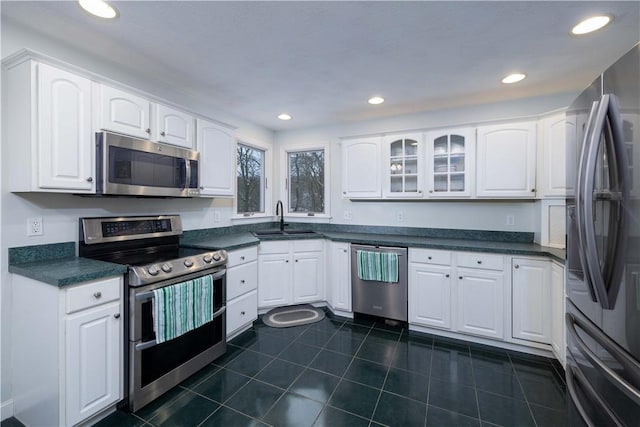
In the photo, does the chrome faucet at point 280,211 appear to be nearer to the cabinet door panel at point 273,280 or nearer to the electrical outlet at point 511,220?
the cabinet door panel at point 273,280

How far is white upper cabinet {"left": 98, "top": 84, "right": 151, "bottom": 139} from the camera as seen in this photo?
1898mm

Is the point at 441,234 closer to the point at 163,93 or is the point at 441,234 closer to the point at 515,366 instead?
the point at 515,366

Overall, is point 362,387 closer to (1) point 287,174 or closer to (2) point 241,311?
(2) point 241,311

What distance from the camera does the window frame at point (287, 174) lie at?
3.92 meters

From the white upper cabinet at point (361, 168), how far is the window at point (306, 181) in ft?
1.81

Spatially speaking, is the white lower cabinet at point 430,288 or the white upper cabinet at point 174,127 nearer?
the white upper cabinet at point 174,127

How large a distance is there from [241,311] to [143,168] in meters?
1.57

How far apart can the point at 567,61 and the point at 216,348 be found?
3619mm

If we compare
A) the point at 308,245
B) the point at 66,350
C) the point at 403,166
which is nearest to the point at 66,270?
the point at 66,350

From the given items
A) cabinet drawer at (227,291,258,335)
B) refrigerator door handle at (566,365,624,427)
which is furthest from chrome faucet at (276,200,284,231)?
refrigerator door handle at (566,365,624,427)

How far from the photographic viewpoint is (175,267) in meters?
2.00

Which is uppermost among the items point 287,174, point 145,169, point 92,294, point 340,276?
point 287,174

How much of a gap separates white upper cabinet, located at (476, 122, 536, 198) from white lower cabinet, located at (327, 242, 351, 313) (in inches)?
60.7

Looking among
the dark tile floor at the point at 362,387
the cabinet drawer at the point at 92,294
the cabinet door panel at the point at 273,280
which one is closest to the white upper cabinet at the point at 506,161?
the dark tile floor at the point at 362,387
